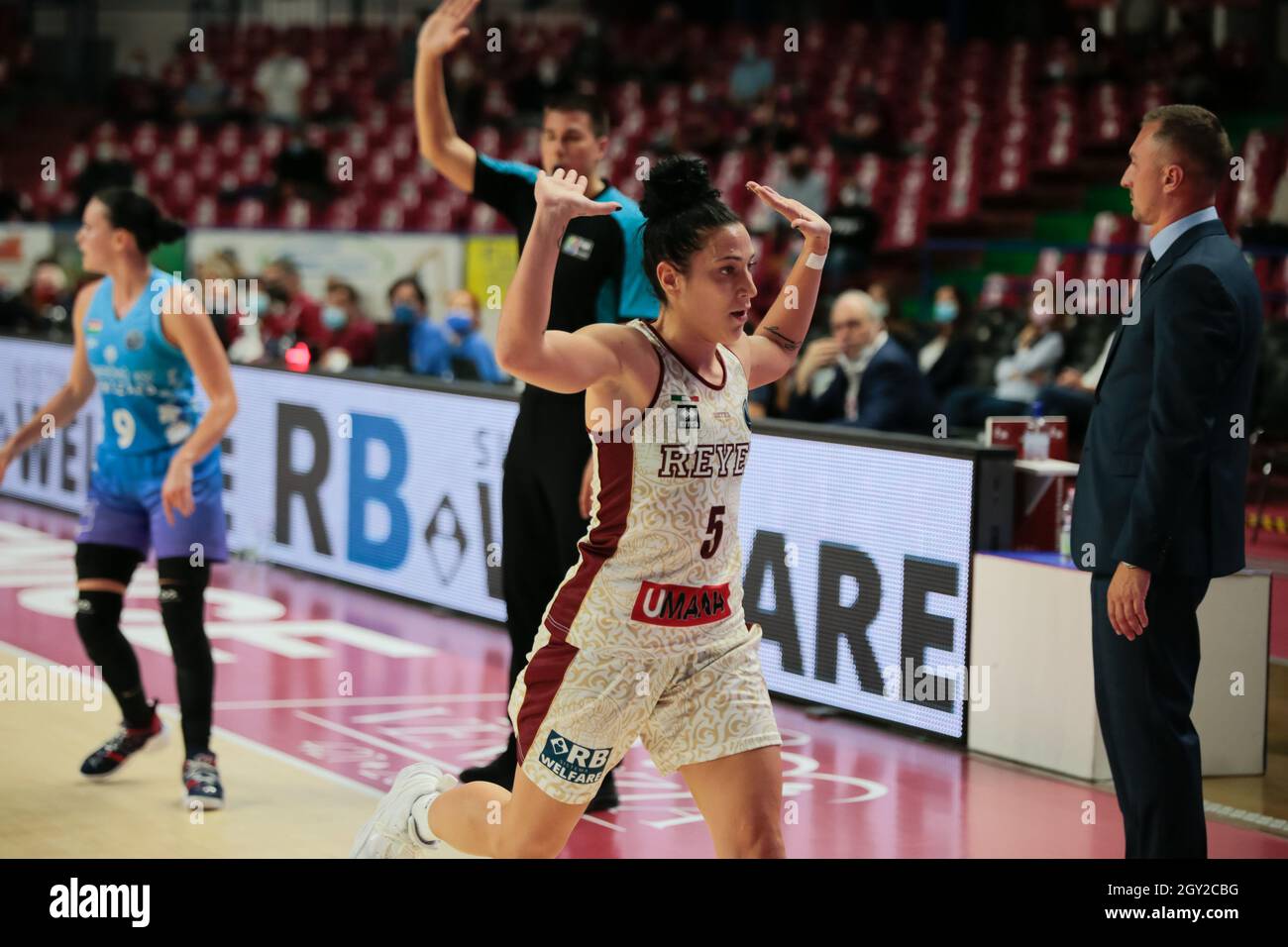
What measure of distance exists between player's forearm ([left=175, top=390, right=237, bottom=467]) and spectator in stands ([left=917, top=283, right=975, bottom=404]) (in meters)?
7.58

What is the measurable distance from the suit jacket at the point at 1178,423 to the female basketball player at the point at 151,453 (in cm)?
269

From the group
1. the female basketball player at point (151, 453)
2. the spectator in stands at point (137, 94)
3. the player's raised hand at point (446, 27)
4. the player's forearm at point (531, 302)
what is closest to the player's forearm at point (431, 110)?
the player's raised hand at point (446, 27)

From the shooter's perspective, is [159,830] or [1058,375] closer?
[159,830]

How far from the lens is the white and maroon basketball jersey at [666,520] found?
3809 mm

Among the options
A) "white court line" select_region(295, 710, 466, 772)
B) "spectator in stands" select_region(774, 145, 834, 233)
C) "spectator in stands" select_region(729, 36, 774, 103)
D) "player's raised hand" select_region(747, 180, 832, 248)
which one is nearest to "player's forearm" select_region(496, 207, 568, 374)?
"player's raised hand" select_region(747, 180, 832, 248)

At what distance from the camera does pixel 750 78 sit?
20.8m

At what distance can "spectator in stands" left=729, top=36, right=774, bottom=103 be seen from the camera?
20.8 m

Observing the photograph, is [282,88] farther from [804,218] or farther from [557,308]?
[804,218]

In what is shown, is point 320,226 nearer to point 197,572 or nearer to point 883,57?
point 883,57

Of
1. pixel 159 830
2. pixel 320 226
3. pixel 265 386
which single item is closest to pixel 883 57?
pixel 320 226

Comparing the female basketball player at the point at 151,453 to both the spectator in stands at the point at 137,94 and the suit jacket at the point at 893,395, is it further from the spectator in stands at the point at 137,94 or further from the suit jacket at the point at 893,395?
the spectator in stands at the point at 137,94

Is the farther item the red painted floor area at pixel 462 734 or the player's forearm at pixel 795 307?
the red painted floor area at pixel 462 734

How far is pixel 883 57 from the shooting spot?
70.5ft
